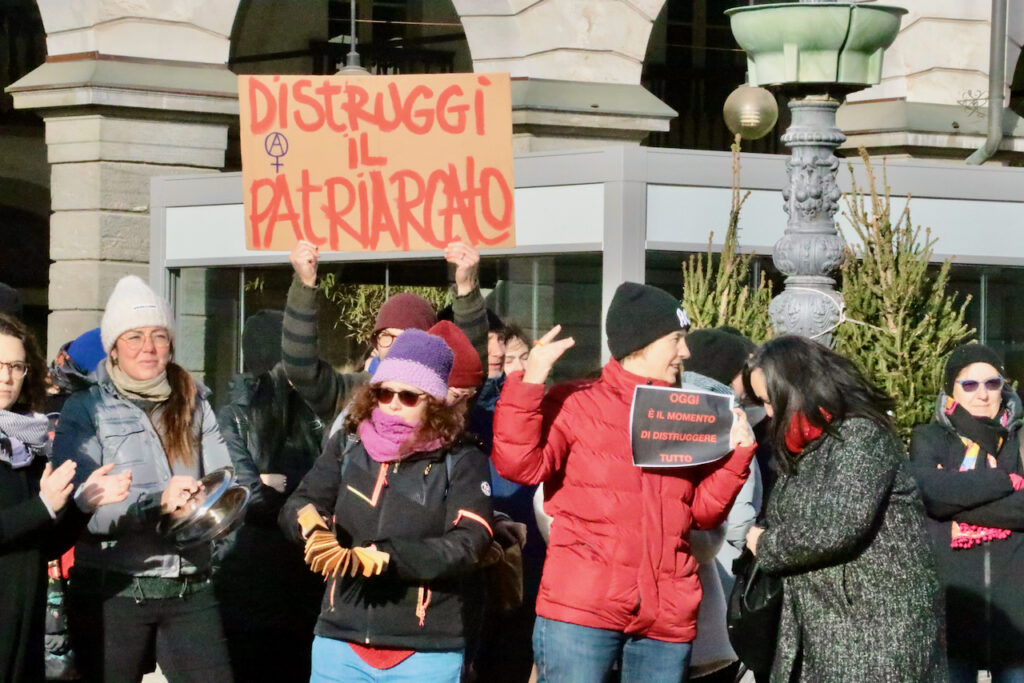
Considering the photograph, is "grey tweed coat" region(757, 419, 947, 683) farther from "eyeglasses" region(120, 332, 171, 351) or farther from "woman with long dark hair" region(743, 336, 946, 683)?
"eyeglasses" region(120, 332, 171, 351)

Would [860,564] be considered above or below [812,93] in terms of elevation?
below

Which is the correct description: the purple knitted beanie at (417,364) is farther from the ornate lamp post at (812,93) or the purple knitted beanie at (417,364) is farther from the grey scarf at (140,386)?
the ornate lamp post at (812,93)

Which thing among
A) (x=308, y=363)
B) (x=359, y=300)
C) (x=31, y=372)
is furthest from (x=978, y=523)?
(x=359, y=300)

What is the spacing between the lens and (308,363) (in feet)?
19.8

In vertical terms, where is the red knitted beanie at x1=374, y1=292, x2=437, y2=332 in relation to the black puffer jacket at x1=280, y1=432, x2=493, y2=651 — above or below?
above

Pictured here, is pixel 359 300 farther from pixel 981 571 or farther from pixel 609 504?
pixel 609 504

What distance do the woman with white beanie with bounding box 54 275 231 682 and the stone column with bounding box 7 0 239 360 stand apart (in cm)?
779

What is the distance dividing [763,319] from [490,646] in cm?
357

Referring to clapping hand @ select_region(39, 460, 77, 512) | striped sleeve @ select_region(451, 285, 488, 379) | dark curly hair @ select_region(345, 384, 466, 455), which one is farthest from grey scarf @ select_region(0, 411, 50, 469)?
striped sleeve @ select_region(451, 285, 488, 379)

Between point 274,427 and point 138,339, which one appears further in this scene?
point 274,427

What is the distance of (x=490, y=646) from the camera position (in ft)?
20.2

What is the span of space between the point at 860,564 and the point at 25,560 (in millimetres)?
2346

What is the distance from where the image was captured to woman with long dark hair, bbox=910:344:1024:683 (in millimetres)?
5898

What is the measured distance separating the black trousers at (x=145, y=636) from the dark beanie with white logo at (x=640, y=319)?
1.54 m
